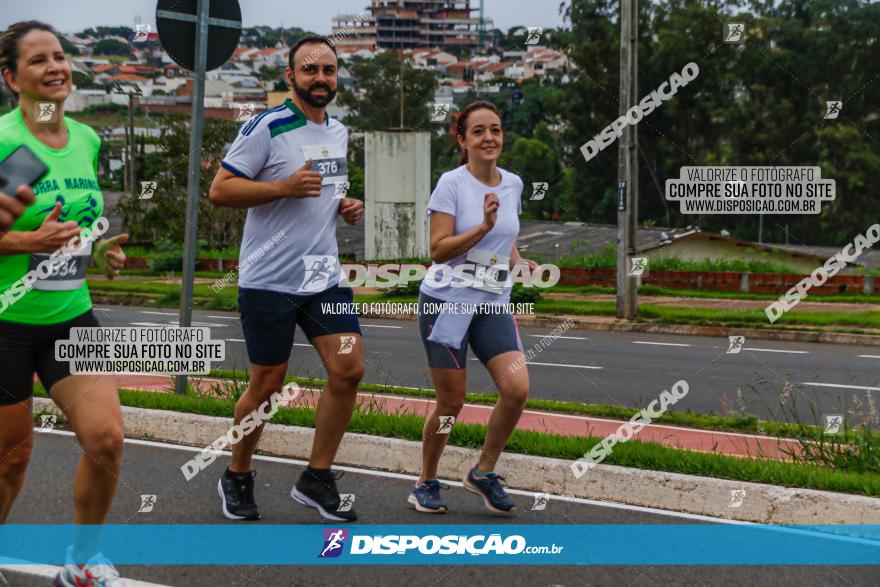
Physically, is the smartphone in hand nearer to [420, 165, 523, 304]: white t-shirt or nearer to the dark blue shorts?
the dark blue shorts

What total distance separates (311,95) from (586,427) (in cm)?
387

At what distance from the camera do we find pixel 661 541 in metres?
5.93

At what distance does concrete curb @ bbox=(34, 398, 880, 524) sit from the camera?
609 centimetres

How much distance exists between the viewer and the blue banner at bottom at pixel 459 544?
5633 millimetres

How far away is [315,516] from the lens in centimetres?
646

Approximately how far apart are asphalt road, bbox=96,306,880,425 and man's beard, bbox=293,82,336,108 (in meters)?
3.38

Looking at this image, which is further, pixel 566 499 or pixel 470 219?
pixel 566 499

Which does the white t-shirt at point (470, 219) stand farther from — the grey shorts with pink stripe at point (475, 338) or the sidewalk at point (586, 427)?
the sidewalk at point (586, 427)

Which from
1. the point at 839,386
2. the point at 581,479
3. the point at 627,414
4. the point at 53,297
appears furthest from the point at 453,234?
the point at 839,386

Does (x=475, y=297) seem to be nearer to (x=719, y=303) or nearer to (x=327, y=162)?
(x=327, y=162)

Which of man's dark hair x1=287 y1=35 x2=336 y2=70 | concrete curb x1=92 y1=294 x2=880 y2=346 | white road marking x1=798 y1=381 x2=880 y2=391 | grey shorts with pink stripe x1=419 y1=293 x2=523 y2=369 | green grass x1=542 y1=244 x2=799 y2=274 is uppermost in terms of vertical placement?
man's dark hair x1=287 y1=35 x2=336 y2=70

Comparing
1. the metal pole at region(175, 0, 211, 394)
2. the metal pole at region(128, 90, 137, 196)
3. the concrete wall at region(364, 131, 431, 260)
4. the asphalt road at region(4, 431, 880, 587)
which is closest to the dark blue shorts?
the asphalt road at region(4, 431, 880, 587)

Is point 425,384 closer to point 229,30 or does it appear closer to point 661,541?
point 229,30

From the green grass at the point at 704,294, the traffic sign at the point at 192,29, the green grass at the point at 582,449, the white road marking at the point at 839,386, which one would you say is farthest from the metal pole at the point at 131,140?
the green grass at the point at 582,449
